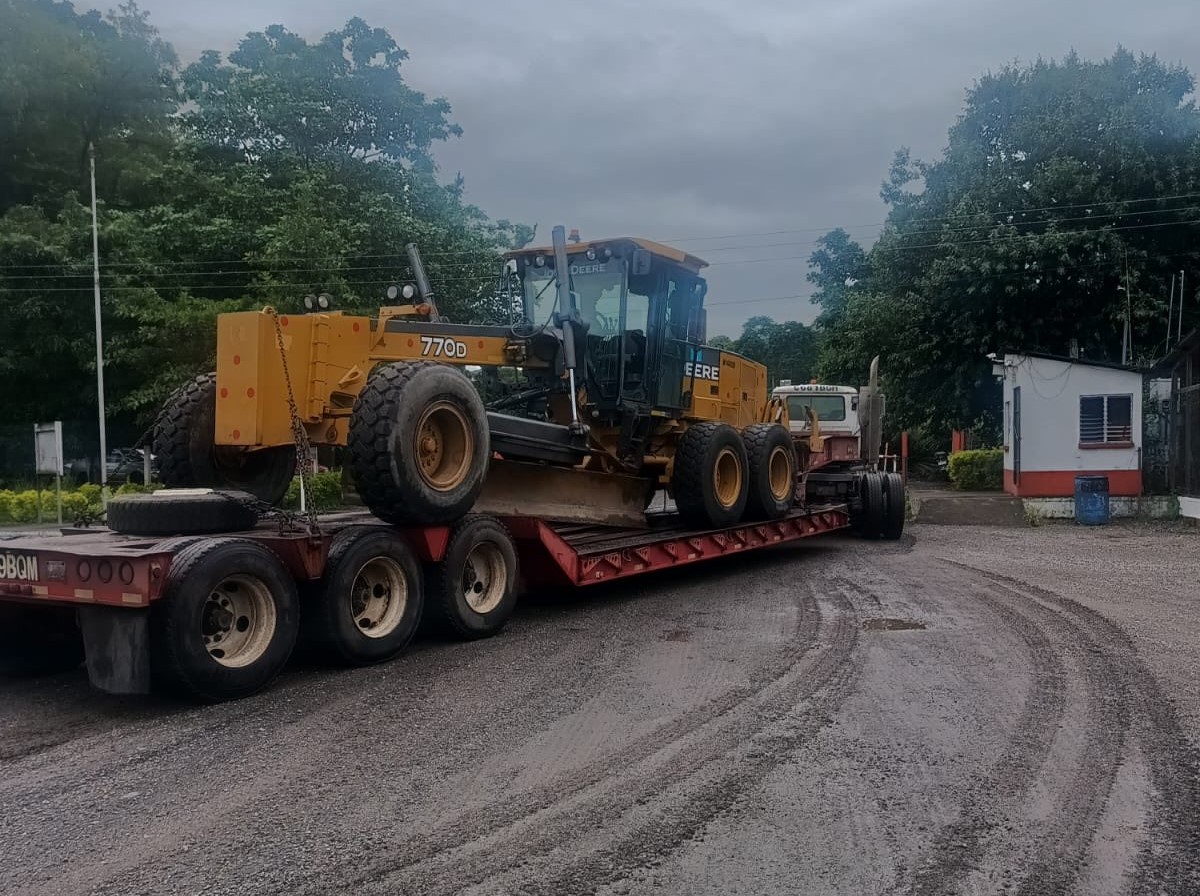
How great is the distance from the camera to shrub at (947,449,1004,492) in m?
25.7

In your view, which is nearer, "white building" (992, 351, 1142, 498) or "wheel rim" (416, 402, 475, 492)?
"wheel rim" (416, 402, 475, 492)

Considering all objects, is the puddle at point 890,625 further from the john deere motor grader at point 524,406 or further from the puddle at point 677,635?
the john deere motor grader at point 524,406

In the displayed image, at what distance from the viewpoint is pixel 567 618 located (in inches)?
356

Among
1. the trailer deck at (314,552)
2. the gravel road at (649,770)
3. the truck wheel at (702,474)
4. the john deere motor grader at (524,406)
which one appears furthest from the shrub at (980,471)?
the gravel road at (649,770)

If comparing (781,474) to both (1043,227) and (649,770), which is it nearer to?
(649,770)

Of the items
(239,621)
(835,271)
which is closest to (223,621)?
(239,621)

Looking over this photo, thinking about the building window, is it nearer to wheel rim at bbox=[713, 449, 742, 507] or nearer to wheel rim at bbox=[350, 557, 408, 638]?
wheel rim at bbox=[713, 449, 742, 507]

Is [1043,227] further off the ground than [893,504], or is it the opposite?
[1043,227]

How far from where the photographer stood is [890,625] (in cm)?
859

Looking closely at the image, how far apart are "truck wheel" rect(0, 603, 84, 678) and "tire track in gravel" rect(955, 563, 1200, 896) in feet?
19.1

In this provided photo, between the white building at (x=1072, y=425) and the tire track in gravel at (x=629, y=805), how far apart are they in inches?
644

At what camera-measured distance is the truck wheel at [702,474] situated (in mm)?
10703

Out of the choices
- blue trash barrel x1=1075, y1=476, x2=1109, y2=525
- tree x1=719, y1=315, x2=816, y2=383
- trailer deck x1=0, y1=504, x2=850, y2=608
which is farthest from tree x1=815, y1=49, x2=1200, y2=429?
tree x1=719, y1=315, x2=816, y2=383

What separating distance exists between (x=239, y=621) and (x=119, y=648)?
0.72 m
